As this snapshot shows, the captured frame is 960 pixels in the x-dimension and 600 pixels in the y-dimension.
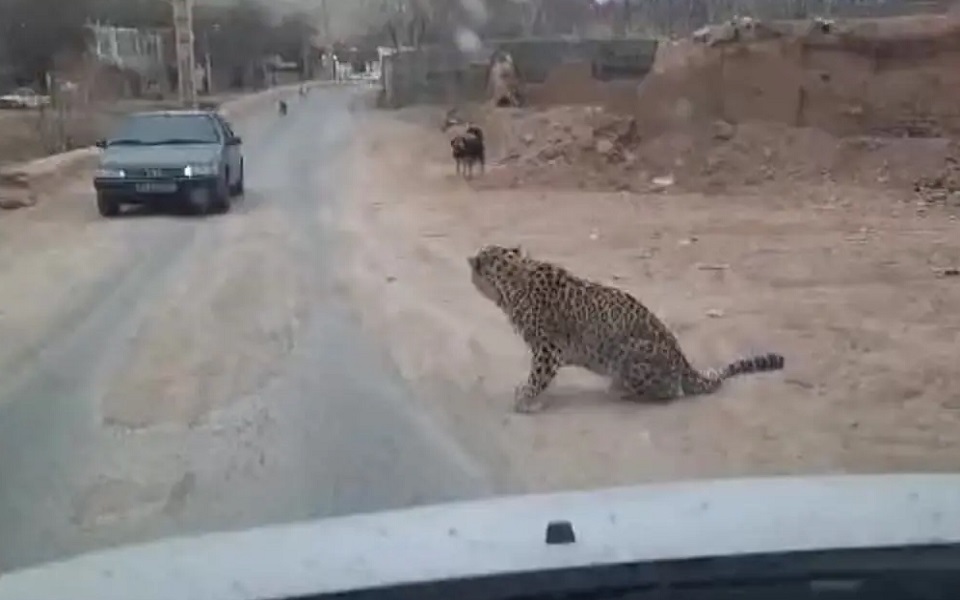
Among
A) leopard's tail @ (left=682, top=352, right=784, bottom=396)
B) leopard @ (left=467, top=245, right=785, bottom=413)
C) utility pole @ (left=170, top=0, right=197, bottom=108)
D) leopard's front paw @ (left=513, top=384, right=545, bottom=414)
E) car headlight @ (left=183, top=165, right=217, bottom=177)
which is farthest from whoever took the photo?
utility pole @ (left=170, top=0, right=197, bottom=108)

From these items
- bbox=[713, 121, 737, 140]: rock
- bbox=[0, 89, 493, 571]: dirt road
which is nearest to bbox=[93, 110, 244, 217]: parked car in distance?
bbox=[0, 89, 493, 571]: dirt road

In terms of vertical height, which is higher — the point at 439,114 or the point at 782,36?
the point at 782,36

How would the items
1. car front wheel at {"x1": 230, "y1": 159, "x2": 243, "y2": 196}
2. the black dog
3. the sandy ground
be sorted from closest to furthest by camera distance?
1. the sandy ground
2. car front wheel at {"x1": 230, "y1": 159, "x2": 243, "y2": 196}
3. the black dog

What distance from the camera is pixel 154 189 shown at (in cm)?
2345

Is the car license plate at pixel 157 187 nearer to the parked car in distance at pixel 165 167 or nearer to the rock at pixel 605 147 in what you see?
the parked car in distance at pixel 165 167

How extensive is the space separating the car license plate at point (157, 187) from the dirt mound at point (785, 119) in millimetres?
6898

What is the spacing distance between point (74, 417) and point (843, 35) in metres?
20.7

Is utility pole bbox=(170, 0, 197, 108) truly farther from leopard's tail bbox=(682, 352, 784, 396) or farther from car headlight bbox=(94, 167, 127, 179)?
leopard's tail bbox=(682, 352, 784, 396)

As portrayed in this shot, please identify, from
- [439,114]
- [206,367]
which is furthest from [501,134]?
[206,367]

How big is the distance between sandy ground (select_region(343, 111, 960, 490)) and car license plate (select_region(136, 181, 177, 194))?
2.76 meters

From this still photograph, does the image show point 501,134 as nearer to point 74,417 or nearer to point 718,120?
point 718,120

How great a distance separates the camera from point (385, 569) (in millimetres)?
2418

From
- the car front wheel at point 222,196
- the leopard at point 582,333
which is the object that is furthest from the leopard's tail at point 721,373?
the car front wheel at point 222,196

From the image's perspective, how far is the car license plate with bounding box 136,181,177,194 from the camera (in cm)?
2341
